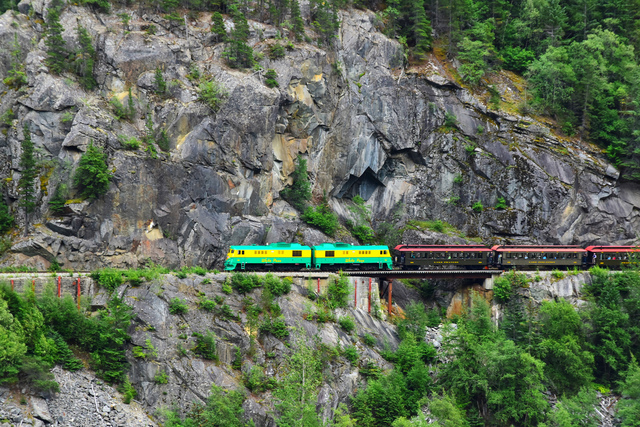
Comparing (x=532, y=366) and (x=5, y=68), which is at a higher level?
(x=5, y=68)

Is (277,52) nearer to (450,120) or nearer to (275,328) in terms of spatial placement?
(450,120)

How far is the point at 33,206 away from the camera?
169 feet

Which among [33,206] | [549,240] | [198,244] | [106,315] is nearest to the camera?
[106,315]

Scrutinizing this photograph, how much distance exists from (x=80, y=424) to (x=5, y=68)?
37.4 metres

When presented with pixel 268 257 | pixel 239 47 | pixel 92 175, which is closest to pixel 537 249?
pixel 268 257

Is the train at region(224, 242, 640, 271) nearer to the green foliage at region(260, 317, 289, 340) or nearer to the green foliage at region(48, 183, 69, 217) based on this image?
the green foliage at region(260, 317, 289, 340)

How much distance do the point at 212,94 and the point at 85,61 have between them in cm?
1256

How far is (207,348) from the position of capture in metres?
44.4

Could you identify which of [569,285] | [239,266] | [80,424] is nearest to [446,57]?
[569,285]

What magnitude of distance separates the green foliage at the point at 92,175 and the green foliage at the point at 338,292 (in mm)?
21816

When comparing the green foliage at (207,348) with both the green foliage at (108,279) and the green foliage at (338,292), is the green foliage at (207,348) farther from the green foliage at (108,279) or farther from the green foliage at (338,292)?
the green foliage at (338,292)

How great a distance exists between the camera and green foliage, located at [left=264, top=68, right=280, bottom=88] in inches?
2403

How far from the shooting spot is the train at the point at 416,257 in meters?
52.9

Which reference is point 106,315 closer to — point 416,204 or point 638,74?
point 416,204
